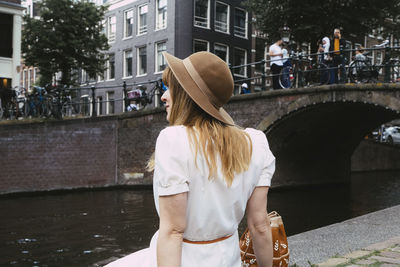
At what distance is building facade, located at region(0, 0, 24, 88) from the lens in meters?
20.8

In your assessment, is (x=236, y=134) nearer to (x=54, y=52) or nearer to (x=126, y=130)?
(x=126, y=130)

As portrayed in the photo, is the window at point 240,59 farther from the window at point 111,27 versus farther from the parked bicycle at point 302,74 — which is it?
the parked bicycle at point 302,74

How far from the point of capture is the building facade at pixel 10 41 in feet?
68.1

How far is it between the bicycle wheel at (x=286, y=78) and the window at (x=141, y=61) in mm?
16077

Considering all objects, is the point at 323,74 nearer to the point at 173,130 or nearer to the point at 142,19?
the point at 173,130

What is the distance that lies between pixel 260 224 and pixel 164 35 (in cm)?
2635

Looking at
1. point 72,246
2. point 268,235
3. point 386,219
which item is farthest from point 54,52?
point 268,235

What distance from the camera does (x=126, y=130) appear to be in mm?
16391

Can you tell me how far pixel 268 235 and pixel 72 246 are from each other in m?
6.24

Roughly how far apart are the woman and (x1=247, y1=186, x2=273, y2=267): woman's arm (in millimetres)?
10

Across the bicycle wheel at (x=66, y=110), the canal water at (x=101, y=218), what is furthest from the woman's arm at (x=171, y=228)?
the bicycle wheel at (x=66, y=110)

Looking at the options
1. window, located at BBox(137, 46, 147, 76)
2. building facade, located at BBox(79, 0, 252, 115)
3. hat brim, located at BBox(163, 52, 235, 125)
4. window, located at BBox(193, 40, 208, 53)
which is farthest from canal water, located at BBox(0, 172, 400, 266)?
window, located at BBox(137, 46, 147, 76)

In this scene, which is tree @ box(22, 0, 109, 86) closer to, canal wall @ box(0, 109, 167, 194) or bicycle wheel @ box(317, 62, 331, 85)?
canal wall @ box(0, 109, 167, 194)

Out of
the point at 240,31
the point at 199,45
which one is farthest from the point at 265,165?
the point at 240,31
